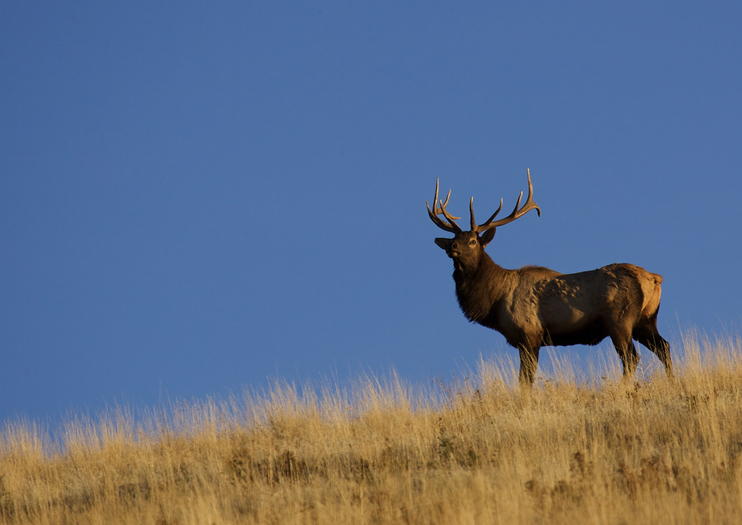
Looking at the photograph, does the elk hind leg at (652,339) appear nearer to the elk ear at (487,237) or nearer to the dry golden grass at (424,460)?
the dry golden grass at (424,460)

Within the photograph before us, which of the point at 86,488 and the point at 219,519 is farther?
the point at 86,488

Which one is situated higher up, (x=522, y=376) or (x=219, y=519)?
(x=522, y=376)

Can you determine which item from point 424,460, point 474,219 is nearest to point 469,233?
→ point 474,219

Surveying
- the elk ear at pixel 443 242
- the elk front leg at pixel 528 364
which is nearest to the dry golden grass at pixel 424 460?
the elk front leg at pixel 528 364

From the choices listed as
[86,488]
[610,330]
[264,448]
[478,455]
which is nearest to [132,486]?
[86,488]

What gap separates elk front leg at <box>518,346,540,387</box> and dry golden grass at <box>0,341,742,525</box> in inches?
11.9

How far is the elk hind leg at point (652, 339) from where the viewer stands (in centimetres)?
1284

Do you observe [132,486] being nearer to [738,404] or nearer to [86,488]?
[86,488]

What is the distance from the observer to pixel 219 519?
7.61m

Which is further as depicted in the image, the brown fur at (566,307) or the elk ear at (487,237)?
the elk ear at (487,237)

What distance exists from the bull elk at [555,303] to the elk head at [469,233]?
0.04 ft

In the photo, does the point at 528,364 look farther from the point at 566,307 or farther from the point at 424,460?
the point at 424,460

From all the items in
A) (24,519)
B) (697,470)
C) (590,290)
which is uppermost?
(590,290)

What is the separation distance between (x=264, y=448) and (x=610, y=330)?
4.75m
